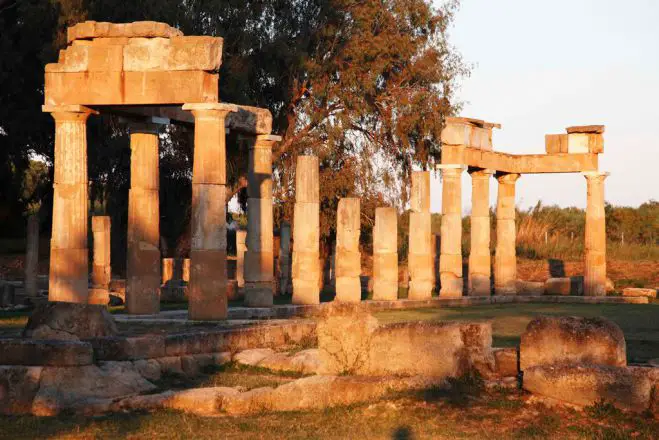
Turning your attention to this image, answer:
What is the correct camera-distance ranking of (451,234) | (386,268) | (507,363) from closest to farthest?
(507,363)
(386,268)
(451,234)

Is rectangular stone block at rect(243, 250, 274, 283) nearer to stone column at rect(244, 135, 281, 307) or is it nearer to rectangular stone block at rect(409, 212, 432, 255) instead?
stone column at rect(244, 135, 281, 307)

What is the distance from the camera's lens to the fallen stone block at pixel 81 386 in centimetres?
1266

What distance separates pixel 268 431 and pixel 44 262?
27490 mm

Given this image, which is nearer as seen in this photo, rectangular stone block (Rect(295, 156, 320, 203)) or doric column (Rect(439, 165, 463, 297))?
rectangular stone block (Rect(295, 156, 320, 203))

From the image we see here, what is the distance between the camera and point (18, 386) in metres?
13.0

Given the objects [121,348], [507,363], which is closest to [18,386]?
[121,348]

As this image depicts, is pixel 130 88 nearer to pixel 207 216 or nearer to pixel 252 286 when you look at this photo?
pixel 207 216

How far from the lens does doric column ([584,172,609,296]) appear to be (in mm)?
31969

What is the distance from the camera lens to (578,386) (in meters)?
12.0

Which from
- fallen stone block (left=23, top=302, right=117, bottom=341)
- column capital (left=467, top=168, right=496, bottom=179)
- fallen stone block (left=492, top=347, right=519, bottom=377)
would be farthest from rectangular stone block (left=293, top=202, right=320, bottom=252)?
fallen stone block (left=492, top=347, right=519, bottom=377)

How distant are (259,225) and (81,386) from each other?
37.9ft

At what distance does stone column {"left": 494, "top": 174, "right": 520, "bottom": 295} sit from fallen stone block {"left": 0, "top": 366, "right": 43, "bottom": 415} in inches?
833

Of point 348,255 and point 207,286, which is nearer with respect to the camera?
point 207,286

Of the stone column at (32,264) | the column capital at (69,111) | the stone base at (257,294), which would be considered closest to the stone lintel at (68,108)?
the column capital at (69,111)
